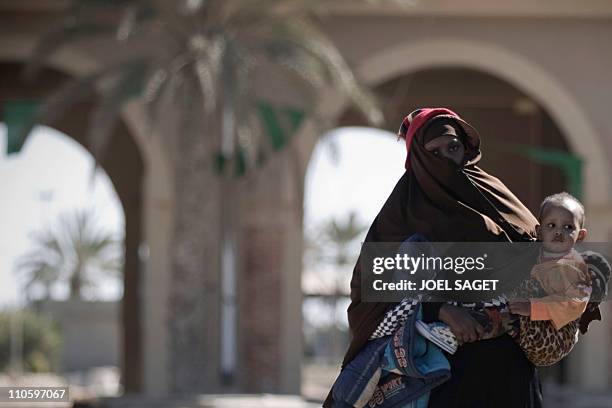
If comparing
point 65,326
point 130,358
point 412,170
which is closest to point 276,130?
point 130,358

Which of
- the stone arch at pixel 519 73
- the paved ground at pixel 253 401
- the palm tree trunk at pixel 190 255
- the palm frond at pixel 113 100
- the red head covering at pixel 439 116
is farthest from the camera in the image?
the stone arch at pixel 519 73

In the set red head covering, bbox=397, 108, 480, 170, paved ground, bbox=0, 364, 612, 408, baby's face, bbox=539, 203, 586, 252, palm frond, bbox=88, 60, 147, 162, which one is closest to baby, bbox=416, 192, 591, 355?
baby's face, bbox=539, 203, 586, 252

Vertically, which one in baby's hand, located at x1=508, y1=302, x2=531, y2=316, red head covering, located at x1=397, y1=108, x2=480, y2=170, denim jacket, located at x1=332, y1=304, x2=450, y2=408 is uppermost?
red head covering, located at x1=397, y1=108, x2=480, y2=170

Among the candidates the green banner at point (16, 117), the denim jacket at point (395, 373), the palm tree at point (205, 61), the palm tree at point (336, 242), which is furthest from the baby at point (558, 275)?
the palm tree at point (336, 242)

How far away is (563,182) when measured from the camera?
20391mm

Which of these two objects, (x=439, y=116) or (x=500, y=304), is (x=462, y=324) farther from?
(x=439, y=116)

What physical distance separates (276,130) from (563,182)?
19.3 feet

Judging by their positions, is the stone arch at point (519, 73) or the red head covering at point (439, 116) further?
the stone arch at point (519, 73)

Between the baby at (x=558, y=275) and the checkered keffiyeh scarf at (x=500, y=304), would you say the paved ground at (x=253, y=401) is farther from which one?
the baby at (x=558, y=275)

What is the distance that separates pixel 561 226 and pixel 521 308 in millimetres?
254

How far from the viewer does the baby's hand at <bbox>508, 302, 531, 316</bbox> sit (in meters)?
3.60

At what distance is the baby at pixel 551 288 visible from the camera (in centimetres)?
356

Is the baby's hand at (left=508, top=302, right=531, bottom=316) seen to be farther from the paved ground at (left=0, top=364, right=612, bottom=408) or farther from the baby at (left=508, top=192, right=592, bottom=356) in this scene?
the paved ground at (left=0, top=364, right=612, bottom=408)

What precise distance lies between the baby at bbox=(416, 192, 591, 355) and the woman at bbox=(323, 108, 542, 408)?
0.17 ft
